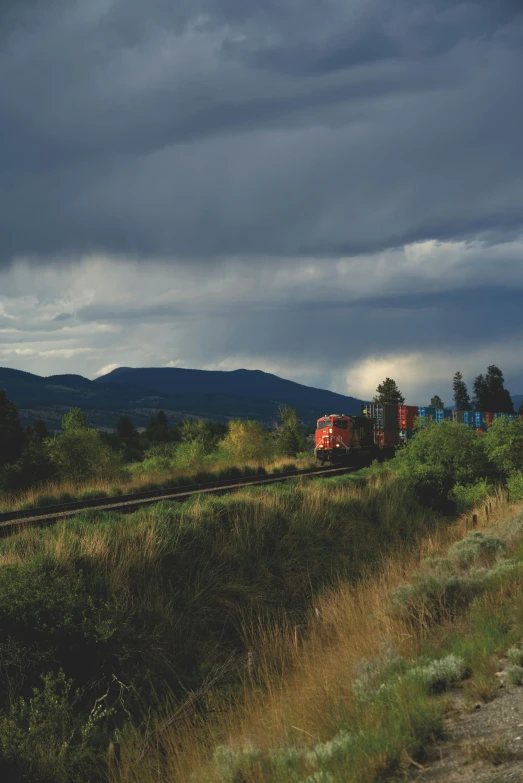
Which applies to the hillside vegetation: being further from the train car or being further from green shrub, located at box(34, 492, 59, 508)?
the train car

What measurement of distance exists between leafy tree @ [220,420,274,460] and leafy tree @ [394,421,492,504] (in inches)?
1436

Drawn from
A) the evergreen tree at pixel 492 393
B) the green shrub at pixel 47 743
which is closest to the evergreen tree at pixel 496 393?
the evergreen tree at pixel 492 393

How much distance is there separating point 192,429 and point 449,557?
240 feet

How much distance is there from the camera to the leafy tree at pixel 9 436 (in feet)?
157

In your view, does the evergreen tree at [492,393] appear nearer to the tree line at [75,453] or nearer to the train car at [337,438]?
the tree line at [75,453]

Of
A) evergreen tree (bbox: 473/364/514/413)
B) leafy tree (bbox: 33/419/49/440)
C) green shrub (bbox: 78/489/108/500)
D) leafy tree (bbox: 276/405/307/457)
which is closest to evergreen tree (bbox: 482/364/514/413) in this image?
evergreen tree (bbox: 473/364/514/413)

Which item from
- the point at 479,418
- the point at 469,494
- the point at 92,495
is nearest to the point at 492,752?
the point at 92,495

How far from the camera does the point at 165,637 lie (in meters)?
12.8

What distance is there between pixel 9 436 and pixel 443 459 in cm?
3118

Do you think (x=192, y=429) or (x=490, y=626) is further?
(x=192, y=429)

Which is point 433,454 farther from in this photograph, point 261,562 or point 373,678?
point 373,678

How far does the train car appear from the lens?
4403 centimetres

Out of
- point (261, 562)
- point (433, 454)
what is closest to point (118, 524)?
point (261, 562)

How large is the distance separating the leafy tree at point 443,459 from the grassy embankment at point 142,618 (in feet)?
35.1
